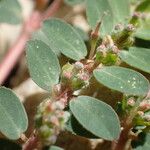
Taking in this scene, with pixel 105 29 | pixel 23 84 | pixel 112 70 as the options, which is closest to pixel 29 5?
pixel 23 84

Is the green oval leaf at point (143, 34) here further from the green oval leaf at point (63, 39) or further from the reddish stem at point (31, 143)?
the reddish stem at point (31, 143)

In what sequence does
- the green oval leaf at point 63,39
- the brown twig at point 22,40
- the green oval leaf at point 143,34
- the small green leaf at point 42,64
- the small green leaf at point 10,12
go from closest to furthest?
1. the small green leaf at point 42,64
2. the green oval leaf at point 63,39
3. the green oval leaf at point 143,34
4. the small green leaf at point 10,12
5. the brown twig at point 22,40

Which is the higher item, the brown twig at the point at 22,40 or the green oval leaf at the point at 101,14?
the green oval leaf at the point at 101,14

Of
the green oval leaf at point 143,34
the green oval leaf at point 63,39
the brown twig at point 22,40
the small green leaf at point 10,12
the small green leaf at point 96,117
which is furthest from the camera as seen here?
the brown twig at point 22,40

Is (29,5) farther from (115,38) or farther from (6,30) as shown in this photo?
(115,38)

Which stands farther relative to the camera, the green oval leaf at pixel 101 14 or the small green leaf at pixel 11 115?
the green oval leaf at pixel 101 14

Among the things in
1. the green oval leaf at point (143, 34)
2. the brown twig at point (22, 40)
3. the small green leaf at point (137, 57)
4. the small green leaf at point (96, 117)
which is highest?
the small green leaf at point (96, 117)

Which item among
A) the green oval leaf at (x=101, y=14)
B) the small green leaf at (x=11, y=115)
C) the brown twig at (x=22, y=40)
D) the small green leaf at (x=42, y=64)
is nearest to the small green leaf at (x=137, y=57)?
the green oval leaf at (x=101, y=14)

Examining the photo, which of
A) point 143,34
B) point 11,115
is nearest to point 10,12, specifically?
point 143,34
